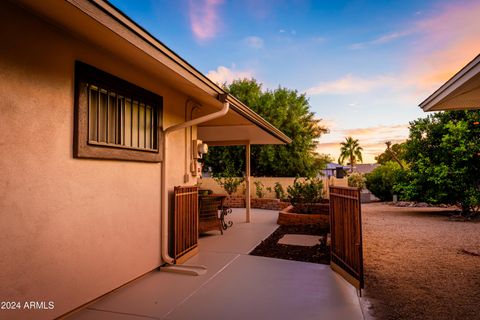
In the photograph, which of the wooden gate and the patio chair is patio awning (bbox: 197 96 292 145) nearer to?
the patio chair

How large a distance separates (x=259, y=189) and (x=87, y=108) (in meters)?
11.5

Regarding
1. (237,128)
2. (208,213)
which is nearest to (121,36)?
(208,213)

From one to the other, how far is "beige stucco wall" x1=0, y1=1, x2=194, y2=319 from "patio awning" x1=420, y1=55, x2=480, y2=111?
4.34 meters

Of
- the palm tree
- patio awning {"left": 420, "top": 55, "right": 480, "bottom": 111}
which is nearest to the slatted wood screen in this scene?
patio awning {"left": 420, "top": 55, "right": 480, "bottom": 111}

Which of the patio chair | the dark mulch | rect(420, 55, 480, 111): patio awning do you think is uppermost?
rect(420, 55, 480, 111): patio awning

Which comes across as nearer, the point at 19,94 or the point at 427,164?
the point at 19,94

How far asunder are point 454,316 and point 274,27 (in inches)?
380

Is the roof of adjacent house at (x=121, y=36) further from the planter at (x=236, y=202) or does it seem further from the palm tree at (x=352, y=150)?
the palm tree at (x=352, y=150)

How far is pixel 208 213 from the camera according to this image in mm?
6656

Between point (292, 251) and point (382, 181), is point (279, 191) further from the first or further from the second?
point (292, 251)

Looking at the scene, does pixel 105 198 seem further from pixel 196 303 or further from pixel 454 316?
pixel 454 316

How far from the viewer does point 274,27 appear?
401 inches

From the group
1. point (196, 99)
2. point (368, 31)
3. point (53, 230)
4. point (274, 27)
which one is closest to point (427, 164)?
point (368, 31)

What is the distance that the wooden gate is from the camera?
3.44 m
